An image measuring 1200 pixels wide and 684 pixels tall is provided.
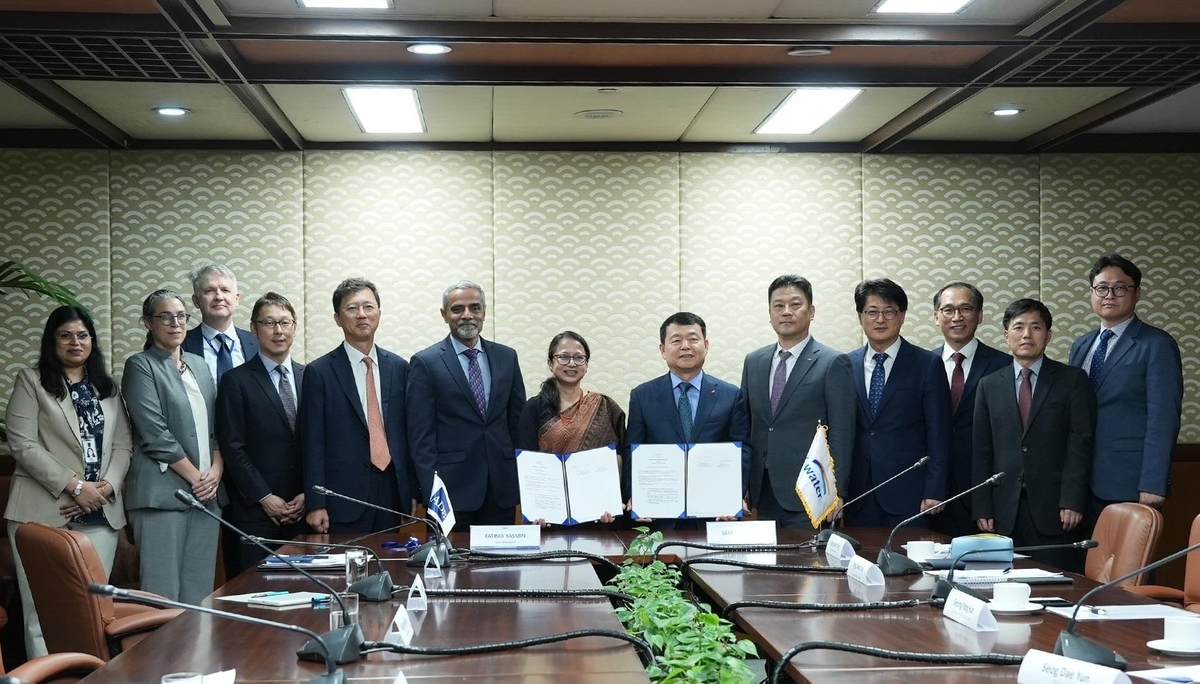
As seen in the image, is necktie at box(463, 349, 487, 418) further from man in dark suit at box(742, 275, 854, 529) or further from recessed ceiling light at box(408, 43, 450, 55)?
recessed ceiling light at box(408, 43, 450, 55)

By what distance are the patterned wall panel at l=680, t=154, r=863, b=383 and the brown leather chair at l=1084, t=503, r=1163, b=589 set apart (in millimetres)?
3294

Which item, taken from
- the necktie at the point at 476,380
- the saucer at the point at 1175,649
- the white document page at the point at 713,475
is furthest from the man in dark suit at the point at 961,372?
the saucer at the point at 1175,649

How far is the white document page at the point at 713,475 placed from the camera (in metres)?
5.02

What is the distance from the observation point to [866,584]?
3.59 metres

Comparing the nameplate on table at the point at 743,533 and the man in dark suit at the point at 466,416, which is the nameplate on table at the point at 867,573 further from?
the man in dark suit at the point at 466,416

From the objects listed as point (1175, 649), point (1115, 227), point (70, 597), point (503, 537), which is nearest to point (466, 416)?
point (503, 537)

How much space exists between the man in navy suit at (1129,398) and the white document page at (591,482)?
2.40m

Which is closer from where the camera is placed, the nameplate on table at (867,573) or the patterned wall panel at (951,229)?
the nameplate on table at (867,573)

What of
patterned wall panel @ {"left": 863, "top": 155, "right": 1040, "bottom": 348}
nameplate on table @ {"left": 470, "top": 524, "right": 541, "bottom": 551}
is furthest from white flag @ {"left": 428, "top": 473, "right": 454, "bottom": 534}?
patterned wall panel @ {"left": 863, "top": 155, "right": 1040, "bottom": 348}

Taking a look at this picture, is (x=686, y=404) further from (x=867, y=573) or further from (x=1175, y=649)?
(x=1175, y=649)

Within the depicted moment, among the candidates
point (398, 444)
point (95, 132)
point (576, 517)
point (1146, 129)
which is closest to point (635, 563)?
point (576, 517)

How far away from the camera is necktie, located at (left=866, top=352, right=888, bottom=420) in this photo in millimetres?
5562

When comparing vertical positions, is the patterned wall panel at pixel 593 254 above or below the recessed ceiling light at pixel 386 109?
below

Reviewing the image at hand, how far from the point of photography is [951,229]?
7.77 m
